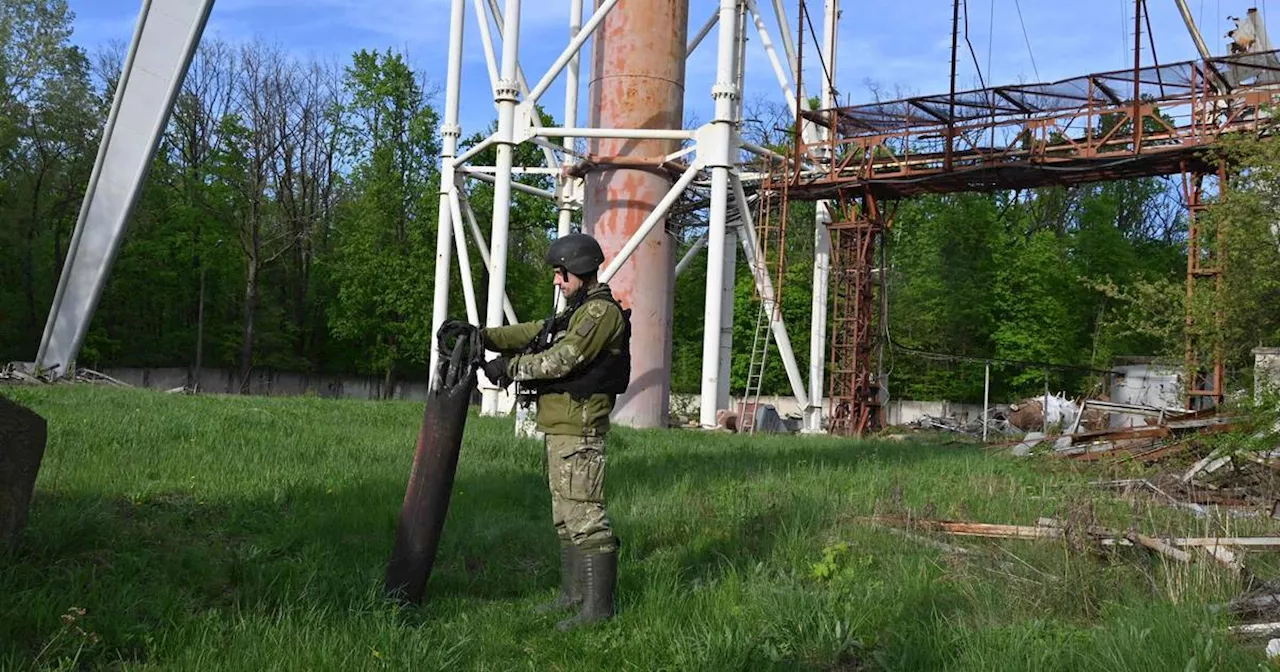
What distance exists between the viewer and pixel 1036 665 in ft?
14.4

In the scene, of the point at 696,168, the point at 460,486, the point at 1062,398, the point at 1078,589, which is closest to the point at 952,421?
the point at 1062,398

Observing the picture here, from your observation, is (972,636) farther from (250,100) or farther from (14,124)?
(250,100)

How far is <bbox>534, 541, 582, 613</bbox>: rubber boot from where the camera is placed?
222 inches

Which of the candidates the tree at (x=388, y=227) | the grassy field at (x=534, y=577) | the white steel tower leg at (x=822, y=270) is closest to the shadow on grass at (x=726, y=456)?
the grassy field at (x=534, y=577)

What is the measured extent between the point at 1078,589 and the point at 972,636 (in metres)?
1.03

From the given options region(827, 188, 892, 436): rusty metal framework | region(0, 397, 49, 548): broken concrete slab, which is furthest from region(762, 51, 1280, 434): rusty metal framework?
region(0, 397, 49, 548): broken concrete slab

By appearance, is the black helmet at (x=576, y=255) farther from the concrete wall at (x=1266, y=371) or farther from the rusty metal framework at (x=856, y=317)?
the rusty metal framework at (x=856, y=317)

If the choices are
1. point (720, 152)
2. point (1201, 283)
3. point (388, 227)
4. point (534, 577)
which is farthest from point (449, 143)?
point (388, 227)

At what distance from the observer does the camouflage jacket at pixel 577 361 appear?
550cm

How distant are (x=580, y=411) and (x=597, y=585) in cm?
90

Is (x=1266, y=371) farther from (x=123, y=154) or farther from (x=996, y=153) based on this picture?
(x=123, y=154)

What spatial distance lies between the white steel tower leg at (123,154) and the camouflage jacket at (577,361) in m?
11.4

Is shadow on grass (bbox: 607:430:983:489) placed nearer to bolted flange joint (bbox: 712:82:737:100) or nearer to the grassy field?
the grassy field

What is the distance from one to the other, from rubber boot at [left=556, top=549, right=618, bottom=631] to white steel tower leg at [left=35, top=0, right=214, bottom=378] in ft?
39.4
